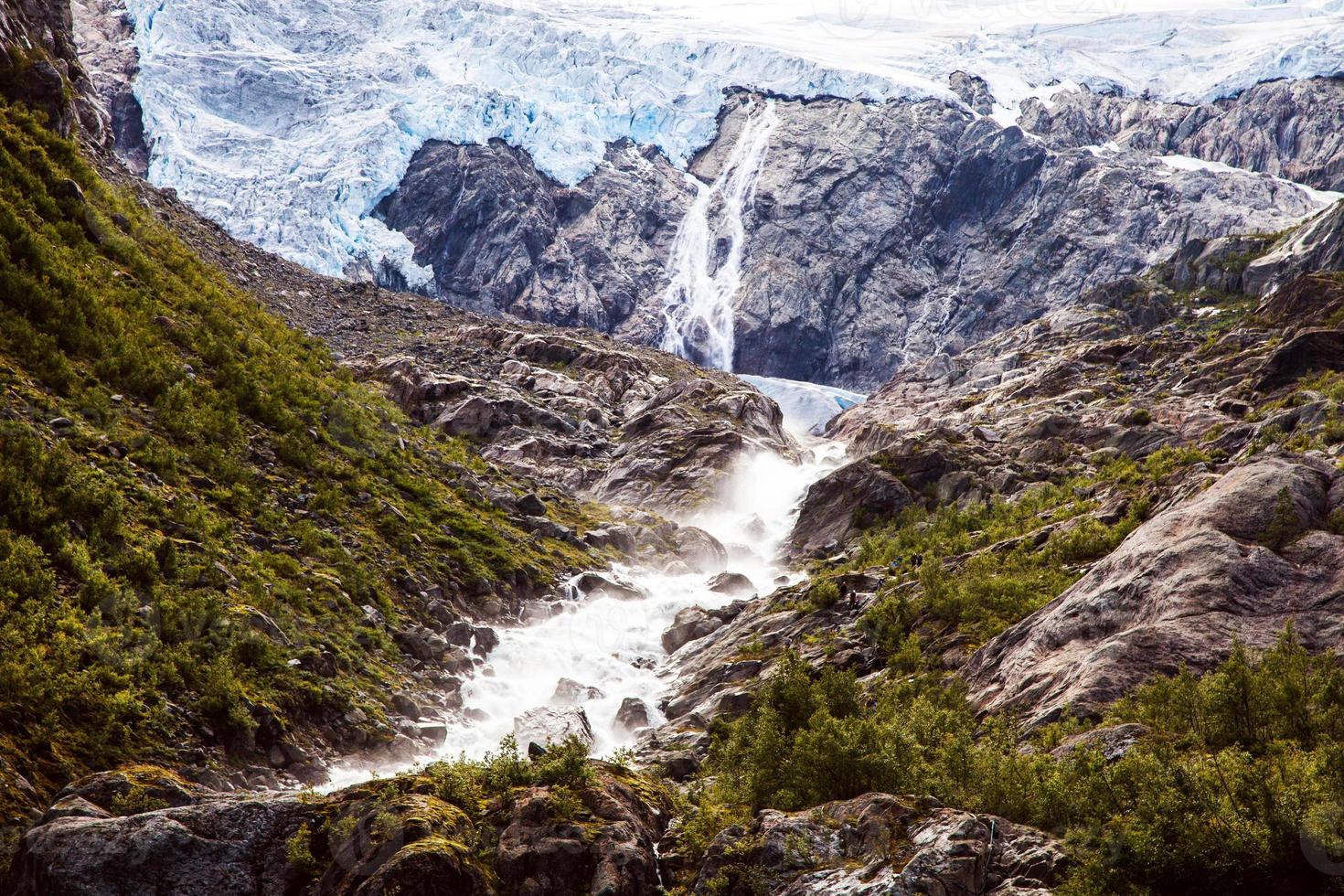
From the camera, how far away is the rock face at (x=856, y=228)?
118875 mm

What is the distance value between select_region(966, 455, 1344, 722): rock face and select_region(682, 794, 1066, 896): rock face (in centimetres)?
651

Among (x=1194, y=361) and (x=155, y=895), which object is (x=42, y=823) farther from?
(x=1194, y=361)

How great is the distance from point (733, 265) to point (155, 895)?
123m

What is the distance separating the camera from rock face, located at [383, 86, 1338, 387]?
119 metres

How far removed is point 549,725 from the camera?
72.0 ft

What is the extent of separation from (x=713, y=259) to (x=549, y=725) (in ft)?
373

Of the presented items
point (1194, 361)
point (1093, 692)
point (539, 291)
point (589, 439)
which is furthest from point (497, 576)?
point (539, 291)

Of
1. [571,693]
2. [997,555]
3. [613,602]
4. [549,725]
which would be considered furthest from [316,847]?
[613,602]

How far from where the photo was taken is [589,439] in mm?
58656

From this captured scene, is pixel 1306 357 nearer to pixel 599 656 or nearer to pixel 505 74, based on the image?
pixel 599 656

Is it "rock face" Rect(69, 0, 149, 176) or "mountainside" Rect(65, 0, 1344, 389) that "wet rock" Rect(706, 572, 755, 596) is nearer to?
"mountainside" Rect(65, 0, 1344, 389)

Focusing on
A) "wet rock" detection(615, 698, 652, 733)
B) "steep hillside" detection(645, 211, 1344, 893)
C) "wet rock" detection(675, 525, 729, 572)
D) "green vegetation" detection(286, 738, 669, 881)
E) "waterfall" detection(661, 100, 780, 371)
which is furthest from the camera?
"waterfall" detection(661, 100, 780, 371)

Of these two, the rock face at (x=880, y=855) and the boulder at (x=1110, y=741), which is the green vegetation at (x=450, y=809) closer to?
the rock face at (x=880, y=855)

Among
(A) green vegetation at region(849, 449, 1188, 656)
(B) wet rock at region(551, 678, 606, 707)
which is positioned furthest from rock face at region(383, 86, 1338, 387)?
(B) wet rock at region(551, 678, 606, 707)
